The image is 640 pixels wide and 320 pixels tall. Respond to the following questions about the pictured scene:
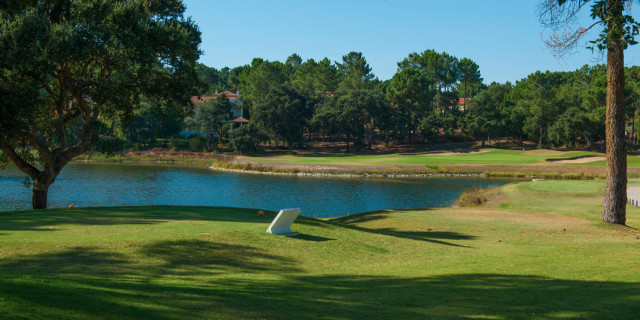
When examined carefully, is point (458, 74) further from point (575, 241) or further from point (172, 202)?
point (575, 241)

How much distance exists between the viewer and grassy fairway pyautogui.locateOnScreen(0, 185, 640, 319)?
7.82 meters

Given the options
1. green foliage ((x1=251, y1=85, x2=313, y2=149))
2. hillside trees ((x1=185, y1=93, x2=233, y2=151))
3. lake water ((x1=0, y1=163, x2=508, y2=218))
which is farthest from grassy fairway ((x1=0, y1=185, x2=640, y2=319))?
hillside trees ((x1=185, y1=93, x2=233, y2=151))

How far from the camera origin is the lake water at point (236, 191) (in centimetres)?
3988

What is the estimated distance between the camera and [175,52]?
24.7m

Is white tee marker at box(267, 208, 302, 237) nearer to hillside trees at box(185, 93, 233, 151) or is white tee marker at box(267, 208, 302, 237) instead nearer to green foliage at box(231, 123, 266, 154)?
green foliage at box(231, 123, 266, 154)

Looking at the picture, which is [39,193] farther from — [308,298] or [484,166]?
[484,166]

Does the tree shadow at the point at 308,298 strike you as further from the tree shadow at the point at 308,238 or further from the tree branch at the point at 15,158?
the tree branch at the point at 15,158

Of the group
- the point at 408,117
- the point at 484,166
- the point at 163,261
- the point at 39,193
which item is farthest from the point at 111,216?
the point at 408,117

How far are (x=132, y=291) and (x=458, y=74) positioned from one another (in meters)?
143

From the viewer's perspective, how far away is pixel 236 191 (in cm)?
4959

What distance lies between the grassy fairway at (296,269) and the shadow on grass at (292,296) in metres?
0.02

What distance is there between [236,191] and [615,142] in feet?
116

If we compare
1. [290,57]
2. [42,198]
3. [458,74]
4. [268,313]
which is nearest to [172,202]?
[42,198]

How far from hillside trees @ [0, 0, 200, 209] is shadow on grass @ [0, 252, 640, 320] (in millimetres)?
12518
